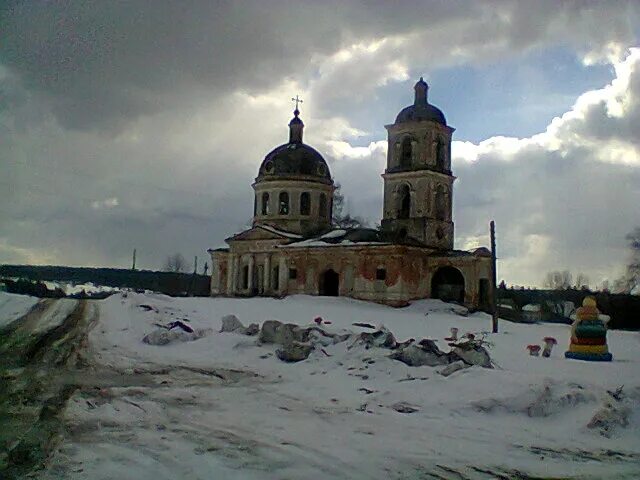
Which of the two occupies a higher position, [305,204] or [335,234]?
[305,204]

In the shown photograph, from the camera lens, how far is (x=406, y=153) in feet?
136

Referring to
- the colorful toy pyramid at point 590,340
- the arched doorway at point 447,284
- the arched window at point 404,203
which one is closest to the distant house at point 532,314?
the arched doorway at point 447,284

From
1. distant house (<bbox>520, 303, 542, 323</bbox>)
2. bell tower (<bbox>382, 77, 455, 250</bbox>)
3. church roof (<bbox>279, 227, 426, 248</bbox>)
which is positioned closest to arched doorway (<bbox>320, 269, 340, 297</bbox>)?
church roof (<bbox>279, 227, 426, 248</bbox>)

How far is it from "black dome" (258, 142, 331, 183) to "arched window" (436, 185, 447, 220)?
8.44 meters

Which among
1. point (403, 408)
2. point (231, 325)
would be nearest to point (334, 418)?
point (403, 408)

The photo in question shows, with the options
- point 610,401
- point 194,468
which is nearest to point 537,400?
point 610,401

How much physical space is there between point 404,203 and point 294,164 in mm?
8617

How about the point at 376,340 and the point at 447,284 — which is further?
the point at 447,284

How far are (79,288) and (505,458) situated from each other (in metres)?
44.1

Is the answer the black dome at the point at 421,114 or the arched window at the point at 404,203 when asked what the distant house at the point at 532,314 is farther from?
the black dome at the point at 421,114

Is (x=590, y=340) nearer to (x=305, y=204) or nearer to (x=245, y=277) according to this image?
(x=305, y=204)

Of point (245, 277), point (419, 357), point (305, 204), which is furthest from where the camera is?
point (305, 204)

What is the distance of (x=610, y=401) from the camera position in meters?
10.3

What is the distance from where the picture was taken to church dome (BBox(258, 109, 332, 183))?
45812 millimetres
